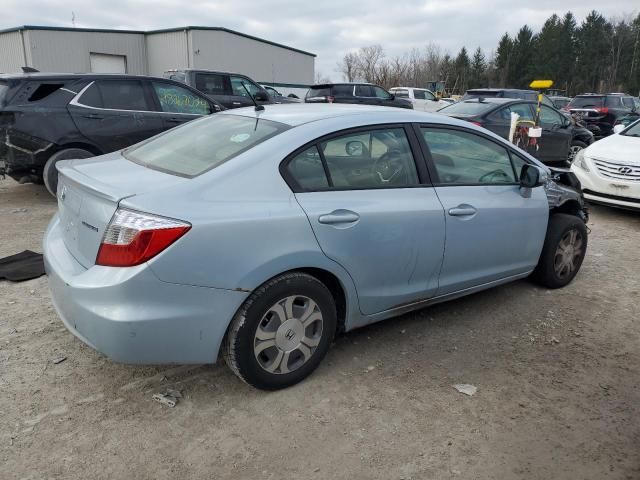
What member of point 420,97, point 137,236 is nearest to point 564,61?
point 420,97

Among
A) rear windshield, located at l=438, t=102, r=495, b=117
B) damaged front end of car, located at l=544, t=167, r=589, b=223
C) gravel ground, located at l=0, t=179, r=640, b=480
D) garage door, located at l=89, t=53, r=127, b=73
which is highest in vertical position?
garage door, located at l=89, t=53, r=127, b=73

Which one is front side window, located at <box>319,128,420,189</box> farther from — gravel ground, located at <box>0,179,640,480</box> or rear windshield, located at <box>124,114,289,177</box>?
gravel ground, located at <box>0,179,640,480</box>

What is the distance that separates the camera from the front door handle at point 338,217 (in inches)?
115

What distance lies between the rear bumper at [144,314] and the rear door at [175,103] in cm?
550

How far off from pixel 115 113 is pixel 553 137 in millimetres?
8673

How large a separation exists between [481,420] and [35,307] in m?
3.26

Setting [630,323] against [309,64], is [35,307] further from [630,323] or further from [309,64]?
[309,64]

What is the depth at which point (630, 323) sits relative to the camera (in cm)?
413

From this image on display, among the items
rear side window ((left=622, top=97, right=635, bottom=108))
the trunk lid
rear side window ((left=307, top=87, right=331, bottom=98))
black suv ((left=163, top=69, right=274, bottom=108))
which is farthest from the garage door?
the trunk lid

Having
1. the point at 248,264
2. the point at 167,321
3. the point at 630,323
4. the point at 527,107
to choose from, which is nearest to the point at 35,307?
the point at 167,321

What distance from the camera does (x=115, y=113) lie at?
24.0 feet

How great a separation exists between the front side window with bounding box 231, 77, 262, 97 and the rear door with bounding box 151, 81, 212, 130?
6438 mm

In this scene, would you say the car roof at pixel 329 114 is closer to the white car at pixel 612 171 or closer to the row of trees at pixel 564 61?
the white car at pixel 612 171

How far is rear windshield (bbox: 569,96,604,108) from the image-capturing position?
60.5ft
